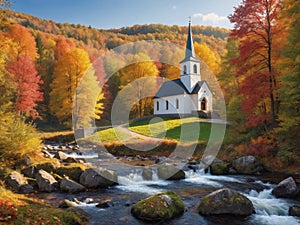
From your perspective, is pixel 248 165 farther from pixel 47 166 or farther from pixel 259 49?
pixel 47 166

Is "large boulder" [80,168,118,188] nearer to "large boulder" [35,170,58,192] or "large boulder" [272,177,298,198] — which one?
"large boulder" [35,170,58,192]

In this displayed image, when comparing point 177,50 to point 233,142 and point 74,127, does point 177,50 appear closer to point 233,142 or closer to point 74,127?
point 74,127

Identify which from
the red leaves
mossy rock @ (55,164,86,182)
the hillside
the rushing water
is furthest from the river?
the hillside

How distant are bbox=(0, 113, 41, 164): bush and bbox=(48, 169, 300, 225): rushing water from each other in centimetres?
390

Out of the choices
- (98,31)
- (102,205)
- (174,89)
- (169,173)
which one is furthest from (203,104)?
(98,31)

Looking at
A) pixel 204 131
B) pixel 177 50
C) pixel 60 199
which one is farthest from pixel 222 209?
pixel 177 50

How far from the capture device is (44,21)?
119 meters

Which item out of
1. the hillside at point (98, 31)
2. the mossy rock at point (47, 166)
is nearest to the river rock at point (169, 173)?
the mossy rock at point (47, 166)

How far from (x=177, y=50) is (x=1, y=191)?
→ 4716 centimetres

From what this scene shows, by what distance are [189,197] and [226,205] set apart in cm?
247

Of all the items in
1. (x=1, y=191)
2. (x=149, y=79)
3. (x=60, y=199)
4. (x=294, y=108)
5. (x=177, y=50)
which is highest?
(x=177, y=50)

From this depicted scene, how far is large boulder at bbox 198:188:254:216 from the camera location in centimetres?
905

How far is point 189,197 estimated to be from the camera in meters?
11.3

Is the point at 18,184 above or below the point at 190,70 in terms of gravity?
below
